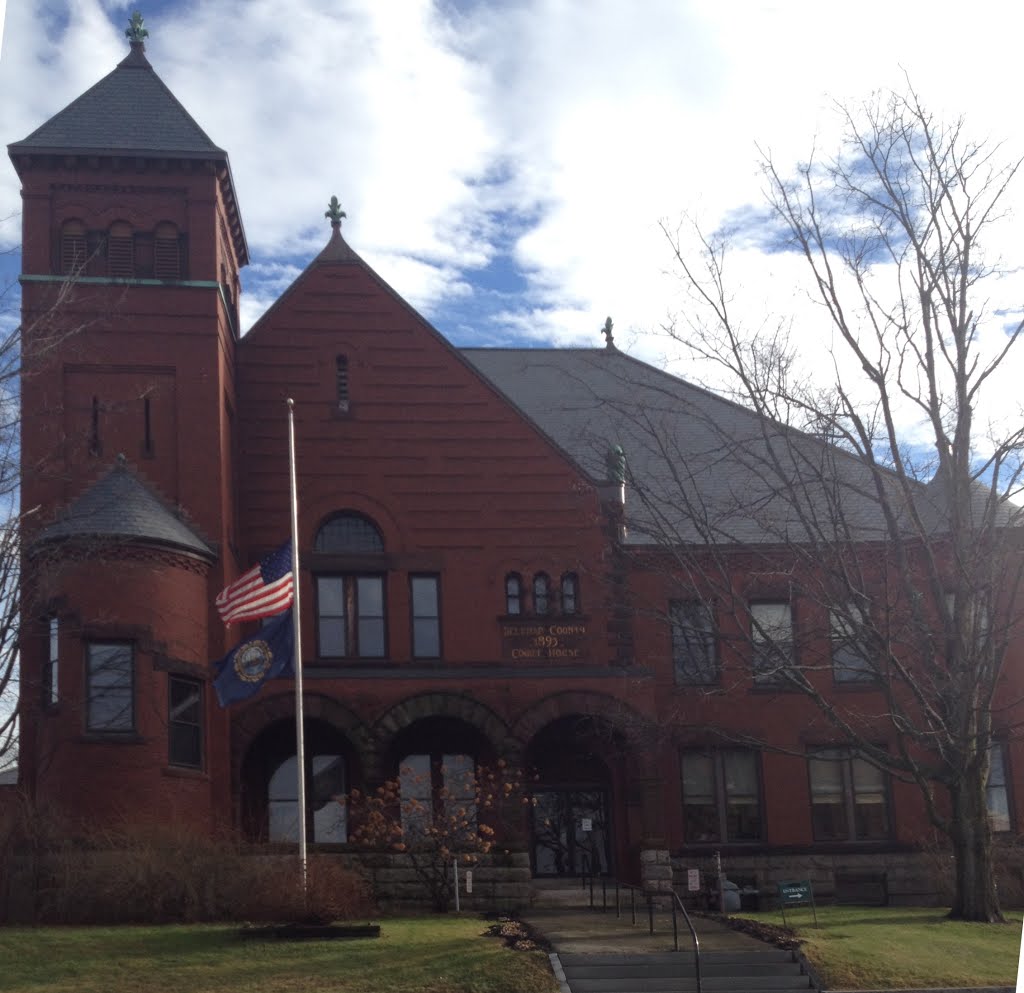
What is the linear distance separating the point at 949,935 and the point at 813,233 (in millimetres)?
10637

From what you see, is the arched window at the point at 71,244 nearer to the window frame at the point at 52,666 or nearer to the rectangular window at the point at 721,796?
the window frame at the point at 52,666

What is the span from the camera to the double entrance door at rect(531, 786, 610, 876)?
32.9 m

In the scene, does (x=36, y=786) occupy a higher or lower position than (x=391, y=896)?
higher

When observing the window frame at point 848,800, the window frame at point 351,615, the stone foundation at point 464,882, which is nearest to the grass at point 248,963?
the stone foundation at point 464,882

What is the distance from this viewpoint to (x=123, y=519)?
2697cm

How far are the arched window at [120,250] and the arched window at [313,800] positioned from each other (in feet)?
33.2

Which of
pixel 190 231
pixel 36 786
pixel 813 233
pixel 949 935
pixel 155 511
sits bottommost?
pixel 949 935

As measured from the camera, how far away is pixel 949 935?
72.0 ft

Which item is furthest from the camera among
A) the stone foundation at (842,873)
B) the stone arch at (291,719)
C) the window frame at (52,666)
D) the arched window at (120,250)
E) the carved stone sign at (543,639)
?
the stone foundation at (842,873)

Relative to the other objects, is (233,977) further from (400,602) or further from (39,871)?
(400,602)

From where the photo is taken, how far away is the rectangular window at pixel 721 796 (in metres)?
32.3

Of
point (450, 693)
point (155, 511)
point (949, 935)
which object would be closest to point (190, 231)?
point (155, 511)

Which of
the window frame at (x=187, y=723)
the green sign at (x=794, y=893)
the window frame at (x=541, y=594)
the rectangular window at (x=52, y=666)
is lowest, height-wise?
the green sign at (x=794, y=893)

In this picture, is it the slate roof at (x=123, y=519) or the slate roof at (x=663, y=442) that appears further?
the slate roof at (x=663, y=442)
